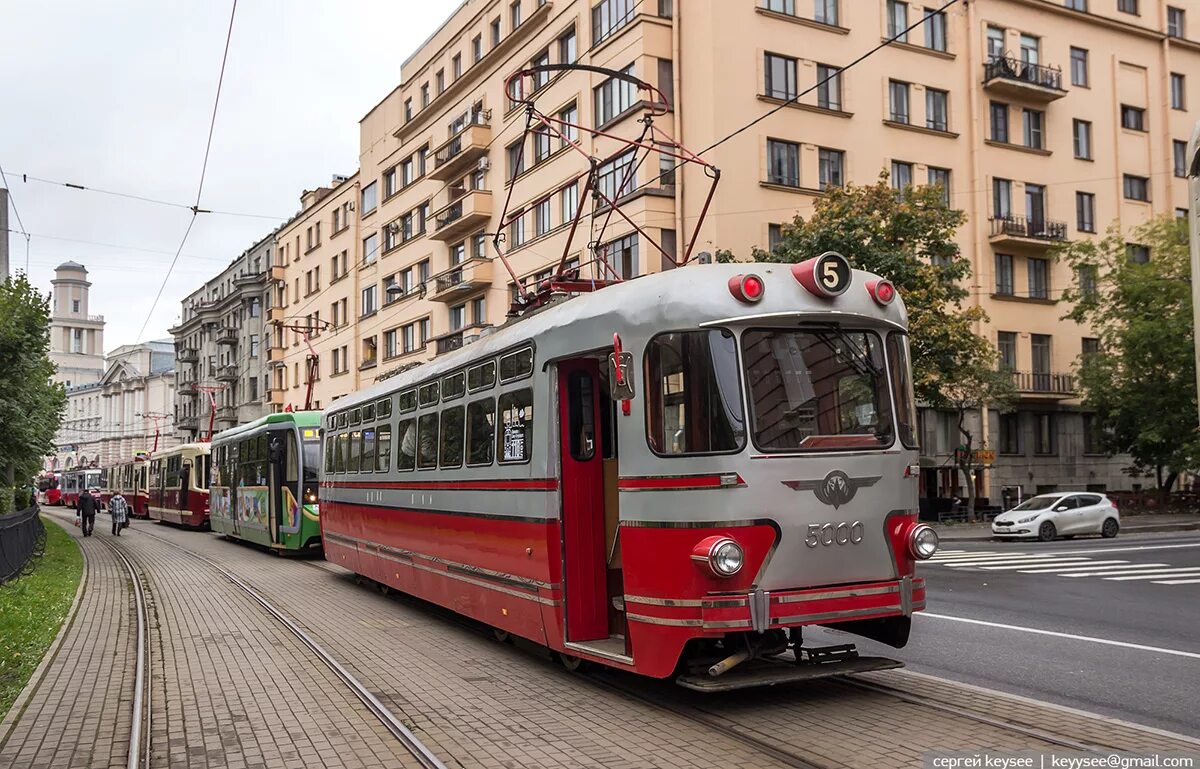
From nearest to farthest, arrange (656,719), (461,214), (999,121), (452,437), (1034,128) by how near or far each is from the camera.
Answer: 1. (656,719)
2. (452,437)
3. (999,121)
4. (1034,128)
5. (461,214)

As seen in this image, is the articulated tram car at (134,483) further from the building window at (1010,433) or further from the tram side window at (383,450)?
the tram side window at (383,450)

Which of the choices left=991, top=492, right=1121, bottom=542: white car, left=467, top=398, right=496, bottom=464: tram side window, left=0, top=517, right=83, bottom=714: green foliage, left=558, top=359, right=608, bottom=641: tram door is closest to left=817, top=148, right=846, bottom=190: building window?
left=991, top=492, right=1121, bottom=542: white car

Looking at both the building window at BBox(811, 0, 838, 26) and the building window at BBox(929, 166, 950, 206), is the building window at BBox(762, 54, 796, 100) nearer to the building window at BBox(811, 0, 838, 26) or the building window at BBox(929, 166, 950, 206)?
the building window at BBox(811, 0, 838, 26)

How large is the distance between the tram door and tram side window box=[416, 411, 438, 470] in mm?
3356

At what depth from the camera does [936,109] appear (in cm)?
3806

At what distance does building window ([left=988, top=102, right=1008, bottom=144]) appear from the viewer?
1554 inches

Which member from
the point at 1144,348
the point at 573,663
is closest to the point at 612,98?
the point at 1144,348

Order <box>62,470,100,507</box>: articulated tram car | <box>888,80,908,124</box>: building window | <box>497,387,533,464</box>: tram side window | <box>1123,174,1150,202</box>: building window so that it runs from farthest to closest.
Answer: <box>62,470,100,507</box>: articulated tram car < <box>1123,174,1150,202</box>: building window < <box>888,80,908,124</box>: building window < <box>497,387,533,464</box>: tram side window

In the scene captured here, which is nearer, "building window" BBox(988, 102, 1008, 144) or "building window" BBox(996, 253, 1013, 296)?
"building window" BBox(988, 102, 1008, 144)

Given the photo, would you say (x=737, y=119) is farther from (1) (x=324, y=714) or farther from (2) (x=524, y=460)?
(1) (x=324, y=714)

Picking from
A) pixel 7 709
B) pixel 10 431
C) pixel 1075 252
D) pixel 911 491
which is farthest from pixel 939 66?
pixel 7 709

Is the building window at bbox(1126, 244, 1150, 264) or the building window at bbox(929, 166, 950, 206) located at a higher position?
the building window at bbox(929, 166, 950, 206)

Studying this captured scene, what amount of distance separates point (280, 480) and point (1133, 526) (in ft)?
87.0

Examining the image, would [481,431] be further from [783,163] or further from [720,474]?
[783,163]
